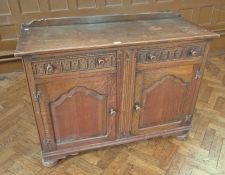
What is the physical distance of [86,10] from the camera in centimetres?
221

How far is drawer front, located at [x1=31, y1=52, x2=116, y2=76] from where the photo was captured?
109 cm

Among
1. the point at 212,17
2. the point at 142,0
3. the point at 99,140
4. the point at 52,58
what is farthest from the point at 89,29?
the point at 212,17

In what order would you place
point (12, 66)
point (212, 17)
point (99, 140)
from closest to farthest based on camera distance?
point (99, 140) < point (12, 66) < point (212, 17)

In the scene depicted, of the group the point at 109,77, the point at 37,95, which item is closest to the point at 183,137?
the point at 109,77

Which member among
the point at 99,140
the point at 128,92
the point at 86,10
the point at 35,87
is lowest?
the point at 99,140

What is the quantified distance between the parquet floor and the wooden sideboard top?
2.52 feet

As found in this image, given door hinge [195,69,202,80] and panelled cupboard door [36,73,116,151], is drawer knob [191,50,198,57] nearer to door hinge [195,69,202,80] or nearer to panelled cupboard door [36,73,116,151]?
door hinge [195,69,202,80]

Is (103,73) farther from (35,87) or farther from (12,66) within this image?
(12,66)

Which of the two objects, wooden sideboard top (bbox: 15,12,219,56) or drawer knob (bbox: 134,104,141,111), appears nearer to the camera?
wooden sideboard top (bbox: 15,12,219,56)

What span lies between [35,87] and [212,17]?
7.51ft

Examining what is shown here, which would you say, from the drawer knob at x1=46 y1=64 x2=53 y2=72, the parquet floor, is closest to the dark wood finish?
the drawer knob at x1=46 y1=64 x2=53 y2=72

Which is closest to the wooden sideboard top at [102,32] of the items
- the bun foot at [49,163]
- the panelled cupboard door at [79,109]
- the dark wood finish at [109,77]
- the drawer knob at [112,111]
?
the dark wood finish at [109,77]

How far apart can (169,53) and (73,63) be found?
0.52 metres

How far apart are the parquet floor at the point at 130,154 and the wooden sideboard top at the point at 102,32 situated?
2.52 ft
